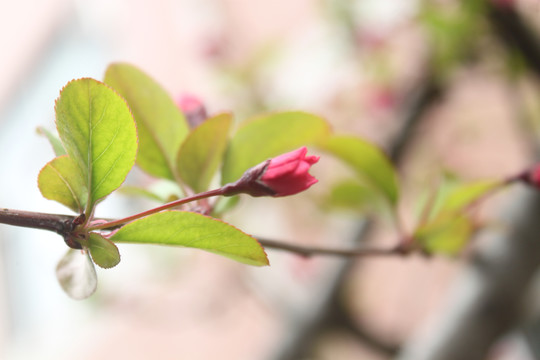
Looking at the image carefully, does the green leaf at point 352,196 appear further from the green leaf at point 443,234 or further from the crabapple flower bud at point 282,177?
the crabapple flower bud at point 282,177

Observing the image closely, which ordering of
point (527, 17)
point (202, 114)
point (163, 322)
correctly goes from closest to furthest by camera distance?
1. point (202, 114)
2. point (527, 17)
3. point (163, 322)

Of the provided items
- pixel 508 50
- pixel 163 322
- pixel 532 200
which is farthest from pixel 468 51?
pixel 163 322

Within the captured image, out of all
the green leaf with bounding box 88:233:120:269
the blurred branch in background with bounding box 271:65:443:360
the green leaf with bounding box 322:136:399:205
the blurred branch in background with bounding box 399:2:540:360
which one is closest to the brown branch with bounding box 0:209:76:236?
the green leaf with bounding box 88:233:120:269

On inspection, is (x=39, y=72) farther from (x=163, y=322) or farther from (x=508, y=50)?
(x=508, y=50)

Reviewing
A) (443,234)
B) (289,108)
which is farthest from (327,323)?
(443,234)

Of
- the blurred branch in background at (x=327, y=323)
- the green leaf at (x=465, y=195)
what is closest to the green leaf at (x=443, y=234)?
the green leaf at (x=465, y=195)

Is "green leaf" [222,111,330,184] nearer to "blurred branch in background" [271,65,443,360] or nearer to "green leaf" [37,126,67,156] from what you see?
"green leaf" [37,126,67,156]

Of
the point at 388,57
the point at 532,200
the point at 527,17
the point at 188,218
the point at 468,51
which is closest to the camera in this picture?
the point at 188,218
